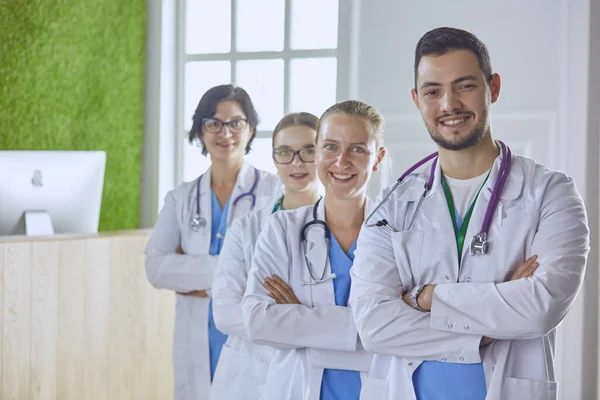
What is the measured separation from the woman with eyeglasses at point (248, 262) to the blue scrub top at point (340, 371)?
394mm

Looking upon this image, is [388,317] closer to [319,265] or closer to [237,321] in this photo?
[319,265]

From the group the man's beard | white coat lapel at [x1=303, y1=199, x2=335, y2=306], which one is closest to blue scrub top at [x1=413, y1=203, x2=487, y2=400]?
white coat lapel at [x1=303, y1=199, x2=335, y2=306]

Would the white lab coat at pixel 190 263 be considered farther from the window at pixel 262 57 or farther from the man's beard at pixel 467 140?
the window at pixel 262 57

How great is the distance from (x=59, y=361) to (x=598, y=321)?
2.32 metres

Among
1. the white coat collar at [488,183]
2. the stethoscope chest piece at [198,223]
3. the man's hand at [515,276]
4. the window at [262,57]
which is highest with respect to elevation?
the window at [262,57]

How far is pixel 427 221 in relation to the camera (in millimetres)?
1915

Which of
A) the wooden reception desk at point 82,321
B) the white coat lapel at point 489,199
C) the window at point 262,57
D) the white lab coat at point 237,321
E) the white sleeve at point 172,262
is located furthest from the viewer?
the window at point 262,57

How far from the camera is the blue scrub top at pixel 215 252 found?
3.00 m

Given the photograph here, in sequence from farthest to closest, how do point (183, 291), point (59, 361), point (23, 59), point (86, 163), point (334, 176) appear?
point (23, 59) < point (86, 163) < point (59, 361) < point (183, 291) < point (334, 176)

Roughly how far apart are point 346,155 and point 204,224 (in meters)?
1.01

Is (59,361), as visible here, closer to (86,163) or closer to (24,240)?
(24,240)

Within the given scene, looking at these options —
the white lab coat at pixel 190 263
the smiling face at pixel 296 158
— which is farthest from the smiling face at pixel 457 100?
the white lab coat at pixel 190 263

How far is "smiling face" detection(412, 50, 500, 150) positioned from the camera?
6.21 feet

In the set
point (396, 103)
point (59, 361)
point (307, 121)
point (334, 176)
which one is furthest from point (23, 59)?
point (334, 176)
